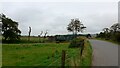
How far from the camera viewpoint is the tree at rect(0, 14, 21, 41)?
6506 centimetres

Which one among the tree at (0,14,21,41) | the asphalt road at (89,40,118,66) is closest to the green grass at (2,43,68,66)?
the asphalt road at (89,40,118,66)

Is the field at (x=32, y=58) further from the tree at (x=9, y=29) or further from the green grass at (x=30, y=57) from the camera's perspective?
the tree at (x=9, y=29)

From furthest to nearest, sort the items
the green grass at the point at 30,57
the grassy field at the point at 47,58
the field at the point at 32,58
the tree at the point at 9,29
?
the tree at the point at 9,29 → the green grass at the point at 30,57 → the field at the point at 32,58 → the grassy field at the point at 47,58

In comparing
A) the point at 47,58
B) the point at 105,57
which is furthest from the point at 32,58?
the point at 105,57

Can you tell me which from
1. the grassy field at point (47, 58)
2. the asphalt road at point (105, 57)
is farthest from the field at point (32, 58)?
the asphalt road at point (105, 57)

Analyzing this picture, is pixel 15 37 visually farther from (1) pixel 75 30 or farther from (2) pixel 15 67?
(2) pixel 15 67

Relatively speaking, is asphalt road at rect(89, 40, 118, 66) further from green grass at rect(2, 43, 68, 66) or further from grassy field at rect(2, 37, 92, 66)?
green grass at rect(2, 43, 68, 66)

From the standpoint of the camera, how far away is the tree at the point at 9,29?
65062 mm

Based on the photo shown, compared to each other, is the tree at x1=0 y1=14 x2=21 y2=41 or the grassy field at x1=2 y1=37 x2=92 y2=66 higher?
the tree at x1=0 y1=14 x2=21 y2=41

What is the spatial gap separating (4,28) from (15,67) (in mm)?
53024

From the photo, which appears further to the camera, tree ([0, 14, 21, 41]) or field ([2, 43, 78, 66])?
tree ([0, 14, 21, 41])

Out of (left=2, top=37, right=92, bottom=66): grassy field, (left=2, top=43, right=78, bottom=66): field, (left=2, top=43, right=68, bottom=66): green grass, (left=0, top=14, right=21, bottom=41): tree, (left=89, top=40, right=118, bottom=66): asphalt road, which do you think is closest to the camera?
(left=2, top=37, right=92, bottom=66): grassy field

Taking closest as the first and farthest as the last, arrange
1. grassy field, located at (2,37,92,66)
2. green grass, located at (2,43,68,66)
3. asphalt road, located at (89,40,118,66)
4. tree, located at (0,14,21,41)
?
grassy field, located at (2,37,92,66) < asphalt road, located at (89,40,118,66) < green grass, located at (2,43,68,66) < tree, located at (0,14,21,41)

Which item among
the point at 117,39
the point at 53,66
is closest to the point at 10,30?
the point at 117,39
